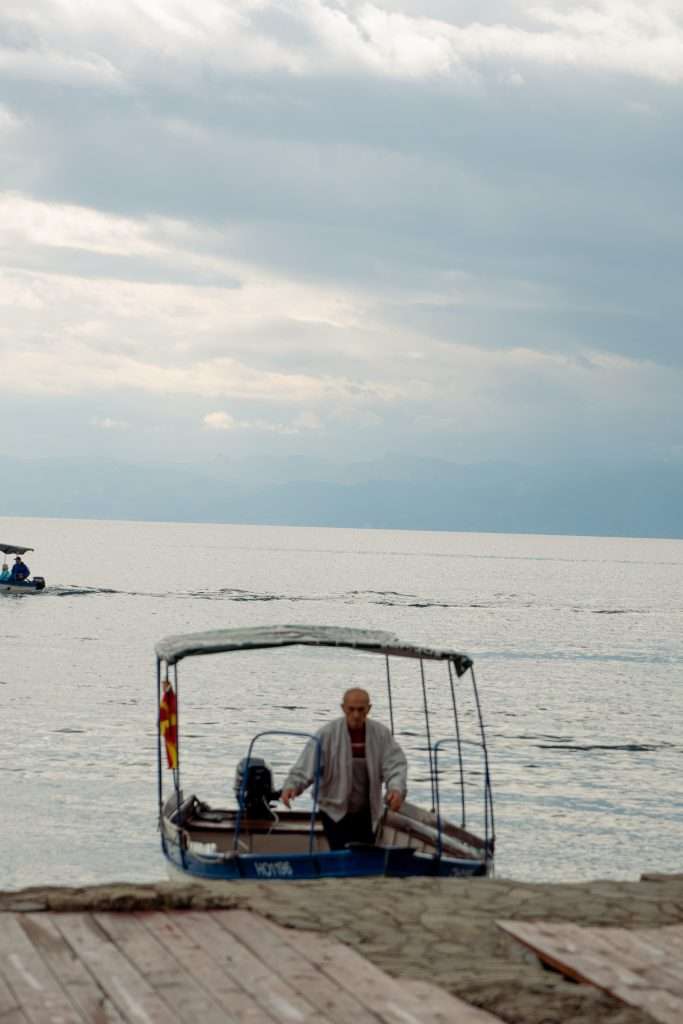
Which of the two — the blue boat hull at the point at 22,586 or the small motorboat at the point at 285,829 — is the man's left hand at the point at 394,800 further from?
the blue boat hull at the point at 22,586

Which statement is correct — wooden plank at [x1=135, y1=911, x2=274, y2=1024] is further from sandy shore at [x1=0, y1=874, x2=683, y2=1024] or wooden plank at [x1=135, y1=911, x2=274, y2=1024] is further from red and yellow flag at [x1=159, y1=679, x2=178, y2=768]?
red and yellow flag at [x1=159, y1=679, x2=178, y2=768]

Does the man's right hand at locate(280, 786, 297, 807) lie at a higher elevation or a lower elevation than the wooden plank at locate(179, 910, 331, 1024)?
higher

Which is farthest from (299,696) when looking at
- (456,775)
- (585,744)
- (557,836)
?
(557,836)

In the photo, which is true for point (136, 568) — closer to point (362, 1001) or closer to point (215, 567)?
point (215, 567)

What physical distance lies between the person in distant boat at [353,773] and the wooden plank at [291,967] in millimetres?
4195

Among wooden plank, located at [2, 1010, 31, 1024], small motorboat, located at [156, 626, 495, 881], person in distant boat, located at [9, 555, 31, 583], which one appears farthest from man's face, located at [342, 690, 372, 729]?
person in distant boat, located at [9, 555, 31, 583]

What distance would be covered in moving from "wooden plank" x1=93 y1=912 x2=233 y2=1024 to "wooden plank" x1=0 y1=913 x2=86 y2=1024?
562 mm

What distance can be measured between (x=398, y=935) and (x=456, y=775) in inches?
998

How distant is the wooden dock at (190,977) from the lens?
24.4ft

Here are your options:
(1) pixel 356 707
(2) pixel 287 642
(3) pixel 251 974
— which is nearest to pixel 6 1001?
(3) pixel 251 974

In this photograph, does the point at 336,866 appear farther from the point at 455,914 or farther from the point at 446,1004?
the point at 446,1004

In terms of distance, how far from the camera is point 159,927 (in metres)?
9.29

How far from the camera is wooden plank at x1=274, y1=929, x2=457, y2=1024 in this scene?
760cm

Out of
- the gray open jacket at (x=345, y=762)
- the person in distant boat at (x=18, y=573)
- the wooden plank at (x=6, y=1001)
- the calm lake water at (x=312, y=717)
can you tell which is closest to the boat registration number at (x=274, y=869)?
the gray open jacket at (x=345, y=762)
